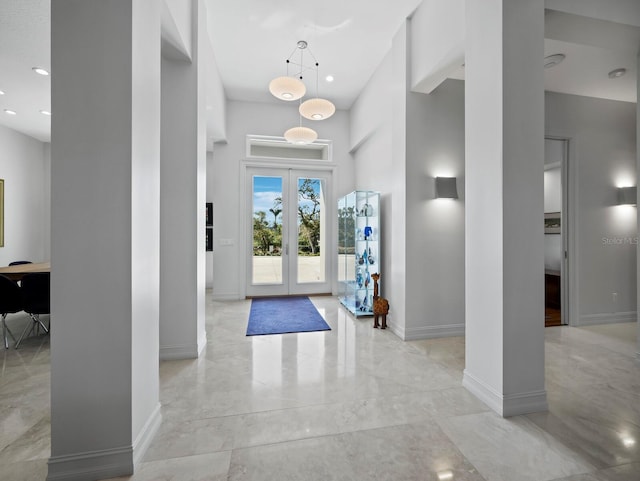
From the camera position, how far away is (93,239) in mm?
1496

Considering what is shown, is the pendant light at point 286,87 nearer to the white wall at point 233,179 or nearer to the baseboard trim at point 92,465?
the white wall at point 233,179

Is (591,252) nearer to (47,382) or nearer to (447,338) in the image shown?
(447,338)

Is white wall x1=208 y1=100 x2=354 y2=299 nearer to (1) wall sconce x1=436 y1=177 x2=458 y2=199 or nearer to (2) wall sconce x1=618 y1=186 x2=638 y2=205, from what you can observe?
(1) wall sconce x1=436 y1=177 x2=458 y2=199

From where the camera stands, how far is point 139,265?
1.63 meters

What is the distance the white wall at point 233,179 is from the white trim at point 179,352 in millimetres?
Answer: 2713

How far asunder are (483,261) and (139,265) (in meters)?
2.31

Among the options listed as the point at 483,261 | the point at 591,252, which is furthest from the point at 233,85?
the point at 591,252

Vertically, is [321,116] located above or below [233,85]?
below

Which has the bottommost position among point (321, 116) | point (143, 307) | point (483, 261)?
point (143, 307)

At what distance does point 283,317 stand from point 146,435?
2813 millimetres

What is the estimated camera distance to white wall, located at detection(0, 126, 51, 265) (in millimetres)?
5773

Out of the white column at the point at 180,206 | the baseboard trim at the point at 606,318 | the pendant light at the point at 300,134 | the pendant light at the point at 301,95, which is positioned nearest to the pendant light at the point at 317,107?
the pendant light at the point at 301,95

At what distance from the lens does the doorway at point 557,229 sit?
167 inches

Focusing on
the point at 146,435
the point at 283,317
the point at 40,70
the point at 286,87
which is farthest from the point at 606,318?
the point at 40,70
